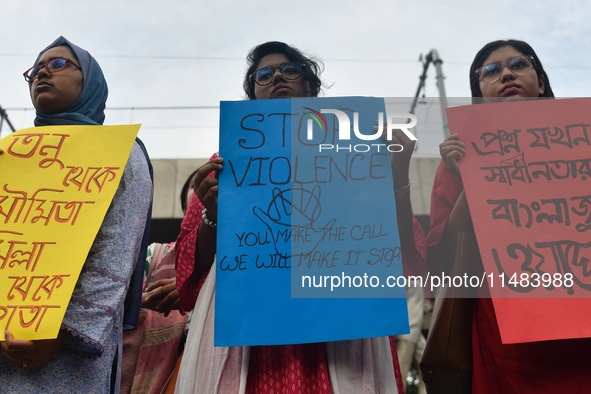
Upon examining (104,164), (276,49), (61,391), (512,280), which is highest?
(276,49)

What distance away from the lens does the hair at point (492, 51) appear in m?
2.58

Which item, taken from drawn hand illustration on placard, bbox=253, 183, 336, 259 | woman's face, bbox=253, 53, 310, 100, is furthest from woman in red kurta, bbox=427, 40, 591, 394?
woman's face, bbox=253, 53, 310, 100

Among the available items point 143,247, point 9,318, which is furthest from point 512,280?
point 9,318

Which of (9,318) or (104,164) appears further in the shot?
(104,164)

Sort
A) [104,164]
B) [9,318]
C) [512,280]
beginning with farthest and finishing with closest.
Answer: [104,164] → [512,280] → [9,318]

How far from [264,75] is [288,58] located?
0.65 feet

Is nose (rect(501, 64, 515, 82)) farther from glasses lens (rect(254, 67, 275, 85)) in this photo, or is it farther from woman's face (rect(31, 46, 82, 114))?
woman's face (rect(31, 46, 82, 114))

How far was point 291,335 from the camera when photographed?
6.29 feet

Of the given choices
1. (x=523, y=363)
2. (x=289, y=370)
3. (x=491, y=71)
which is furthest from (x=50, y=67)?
(x=523, y=363)

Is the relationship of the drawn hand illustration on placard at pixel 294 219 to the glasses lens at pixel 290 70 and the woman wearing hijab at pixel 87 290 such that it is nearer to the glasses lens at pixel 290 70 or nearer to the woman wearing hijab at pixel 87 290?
the woman wearing hijab at pixel 87 290

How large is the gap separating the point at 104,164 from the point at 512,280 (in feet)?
4.49

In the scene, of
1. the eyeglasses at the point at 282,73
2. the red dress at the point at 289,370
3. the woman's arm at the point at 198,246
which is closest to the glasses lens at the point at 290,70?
the eyeglasses at the point at 282,73

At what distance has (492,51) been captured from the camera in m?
2.60

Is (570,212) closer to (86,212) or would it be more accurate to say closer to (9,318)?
(86,212)
